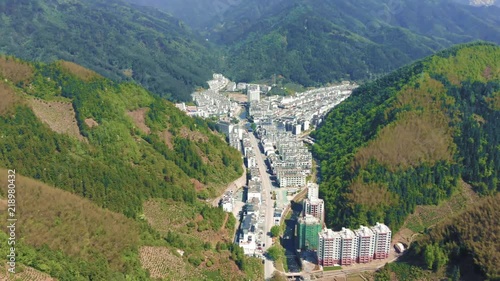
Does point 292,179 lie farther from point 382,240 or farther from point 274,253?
point 382,240

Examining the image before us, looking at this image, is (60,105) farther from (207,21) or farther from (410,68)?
(207,21)

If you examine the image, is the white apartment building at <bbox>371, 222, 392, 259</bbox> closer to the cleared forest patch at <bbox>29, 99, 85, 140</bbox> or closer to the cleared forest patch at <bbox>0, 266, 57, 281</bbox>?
the cleared forest patch at <bbox>0, 266, 57, 281</bbox>

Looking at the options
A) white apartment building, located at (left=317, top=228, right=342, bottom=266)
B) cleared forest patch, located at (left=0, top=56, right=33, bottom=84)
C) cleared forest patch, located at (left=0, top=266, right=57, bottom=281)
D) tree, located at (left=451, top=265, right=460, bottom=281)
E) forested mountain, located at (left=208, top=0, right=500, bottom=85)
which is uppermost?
forested mountain, located at (left=208, top=0, right=500, bottom=85)

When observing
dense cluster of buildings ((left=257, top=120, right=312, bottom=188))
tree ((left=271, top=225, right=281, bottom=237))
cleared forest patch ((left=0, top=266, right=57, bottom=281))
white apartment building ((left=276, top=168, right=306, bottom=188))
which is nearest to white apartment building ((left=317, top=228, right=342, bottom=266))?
tree ((left=271, top=225, right=281, bottom=237))

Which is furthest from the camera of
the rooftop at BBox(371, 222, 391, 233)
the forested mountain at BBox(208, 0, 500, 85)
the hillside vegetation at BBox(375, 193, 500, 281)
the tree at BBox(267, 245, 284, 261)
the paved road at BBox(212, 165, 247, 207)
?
the forested mountain at BBox(208, 0, 500, 85)

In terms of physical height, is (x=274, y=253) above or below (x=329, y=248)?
below

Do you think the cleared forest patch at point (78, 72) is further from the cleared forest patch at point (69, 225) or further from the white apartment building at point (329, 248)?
the white apartment building at point (329, 248)

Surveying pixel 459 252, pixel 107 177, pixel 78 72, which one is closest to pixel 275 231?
pixel 459 252

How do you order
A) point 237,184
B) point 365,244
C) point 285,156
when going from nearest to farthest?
point 365,244 < point 237,184 < point 285,156
